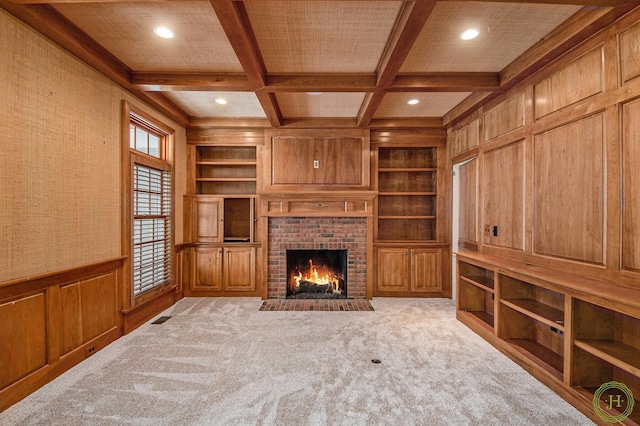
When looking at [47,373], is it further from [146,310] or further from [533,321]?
[533,321]

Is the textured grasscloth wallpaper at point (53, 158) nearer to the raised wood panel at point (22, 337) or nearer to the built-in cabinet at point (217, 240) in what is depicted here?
the raised wood panel at point (22, 337)

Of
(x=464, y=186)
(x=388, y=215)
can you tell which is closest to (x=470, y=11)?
(x=464, y=186)

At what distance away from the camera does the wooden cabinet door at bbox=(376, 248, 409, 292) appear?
4.83 m

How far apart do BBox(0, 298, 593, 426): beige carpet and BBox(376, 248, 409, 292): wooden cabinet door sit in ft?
4.21

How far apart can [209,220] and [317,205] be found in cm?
179

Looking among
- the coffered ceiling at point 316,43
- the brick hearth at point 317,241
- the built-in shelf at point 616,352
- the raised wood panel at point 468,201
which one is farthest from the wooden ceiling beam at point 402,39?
the built-in shelf at point 616,352

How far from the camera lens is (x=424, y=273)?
15.8 feet

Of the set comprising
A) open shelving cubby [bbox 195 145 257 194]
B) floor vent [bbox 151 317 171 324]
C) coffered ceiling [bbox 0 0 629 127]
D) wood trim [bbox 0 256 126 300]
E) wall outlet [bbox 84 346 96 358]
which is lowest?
floor vent [bbox 151 317 171 324]

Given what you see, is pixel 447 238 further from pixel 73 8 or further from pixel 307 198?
pixel 73 8

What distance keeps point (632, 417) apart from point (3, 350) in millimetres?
4157

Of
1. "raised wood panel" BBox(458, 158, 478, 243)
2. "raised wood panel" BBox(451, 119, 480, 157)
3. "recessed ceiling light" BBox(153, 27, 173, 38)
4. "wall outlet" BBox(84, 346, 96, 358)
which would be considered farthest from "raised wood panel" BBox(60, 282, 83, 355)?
"raised wood panel" BBox(451, 119, 480, 157)

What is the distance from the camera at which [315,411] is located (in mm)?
2004

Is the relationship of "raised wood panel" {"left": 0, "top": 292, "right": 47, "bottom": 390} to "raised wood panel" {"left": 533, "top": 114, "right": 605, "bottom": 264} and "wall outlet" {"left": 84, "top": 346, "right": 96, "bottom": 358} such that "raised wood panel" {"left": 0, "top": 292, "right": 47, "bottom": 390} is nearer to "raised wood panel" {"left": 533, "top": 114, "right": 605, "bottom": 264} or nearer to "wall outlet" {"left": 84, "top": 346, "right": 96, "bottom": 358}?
"wall outlet" {"left": 84, "top": 346, "right": 96, "bottom": 358}

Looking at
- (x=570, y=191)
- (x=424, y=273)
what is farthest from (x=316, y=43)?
(x=424, y=273)
